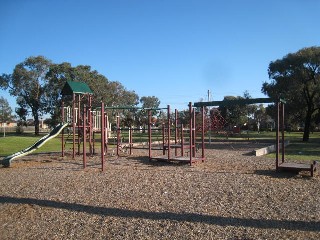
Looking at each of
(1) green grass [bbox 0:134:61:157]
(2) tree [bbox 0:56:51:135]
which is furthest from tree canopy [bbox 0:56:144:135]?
(1) green grass [bbox 0:134:61:157]

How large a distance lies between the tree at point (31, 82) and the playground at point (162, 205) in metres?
48.5

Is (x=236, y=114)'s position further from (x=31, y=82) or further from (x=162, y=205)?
(x=162, y=205)

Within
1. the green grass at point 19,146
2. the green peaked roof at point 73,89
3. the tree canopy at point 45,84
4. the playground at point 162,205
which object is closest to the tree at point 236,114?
the tree canopy at point 45,84

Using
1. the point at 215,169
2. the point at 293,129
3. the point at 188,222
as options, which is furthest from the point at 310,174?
the point at 293,129

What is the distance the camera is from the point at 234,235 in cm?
525

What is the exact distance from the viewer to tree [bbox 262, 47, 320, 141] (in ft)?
108

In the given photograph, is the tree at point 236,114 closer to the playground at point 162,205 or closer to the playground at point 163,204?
the playground at point 163,204

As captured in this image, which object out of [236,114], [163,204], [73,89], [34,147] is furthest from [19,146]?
[236,114]

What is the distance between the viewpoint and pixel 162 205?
23.1 ft

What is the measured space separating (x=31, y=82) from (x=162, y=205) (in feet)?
179

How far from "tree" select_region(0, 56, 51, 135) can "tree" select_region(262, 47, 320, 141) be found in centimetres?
3691

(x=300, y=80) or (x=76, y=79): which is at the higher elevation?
(x=76, y=79)

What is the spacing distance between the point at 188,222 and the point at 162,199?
172 centimetres

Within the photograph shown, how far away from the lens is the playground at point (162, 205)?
18.2 ft
